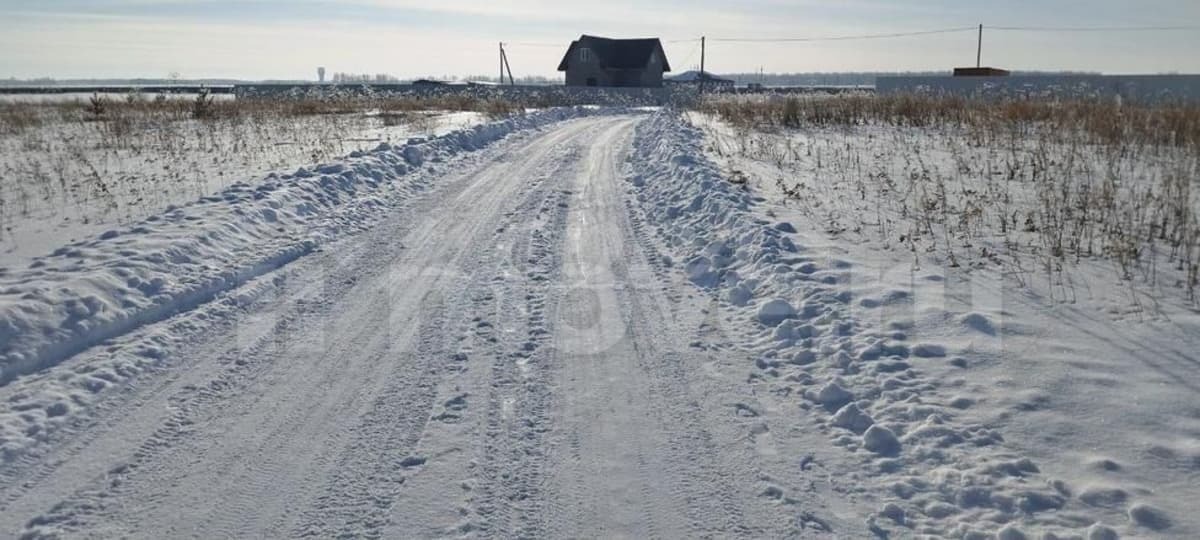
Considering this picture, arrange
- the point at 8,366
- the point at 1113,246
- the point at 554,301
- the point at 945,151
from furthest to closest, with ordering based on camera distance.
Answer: the point at 945,151 < the point at 1113,246 < the point at 554,301 < the point at 8,366

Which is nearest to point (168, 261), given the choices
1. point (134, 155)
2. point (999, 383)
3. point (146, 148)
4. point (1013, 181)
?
point (999, 383)

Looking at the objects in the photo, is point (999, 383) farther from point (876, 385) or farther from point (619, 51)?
point (619, 51)

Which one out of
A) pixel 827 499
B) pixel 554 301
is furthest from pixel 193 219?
pixel 827 499

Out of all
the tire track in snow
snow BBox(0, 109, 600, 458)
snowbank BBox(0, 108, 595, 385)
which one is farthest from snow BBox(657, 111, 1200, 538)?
snowbank BBox(0, 108, 595, 385)

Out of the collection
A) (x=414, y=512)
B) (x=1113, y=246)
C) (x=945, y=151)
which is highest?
(x=945, y=151)

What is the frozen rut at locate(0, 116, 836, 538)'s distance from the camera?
3.38 meters

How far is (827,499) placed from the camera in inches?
138

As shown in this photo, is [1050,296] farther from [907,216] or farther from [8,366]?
[8,366]

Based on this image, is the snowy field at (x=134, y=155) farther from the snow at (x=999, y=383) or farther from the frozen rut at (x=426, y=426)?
the snow at (x=999, y=383)

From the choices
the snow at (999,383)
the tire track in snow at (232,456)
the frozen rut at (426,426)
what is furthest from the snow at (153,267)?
the snow at (999,383)

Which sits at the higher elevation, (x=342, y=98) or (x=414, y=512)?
(x=342, y=98)

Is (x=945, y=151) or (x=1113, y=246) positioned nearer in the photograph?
(x=1113, y=246)

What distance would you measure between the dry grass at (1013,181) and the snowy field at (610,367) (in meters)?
0.10

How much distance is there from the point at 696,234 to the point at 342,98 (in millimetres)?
31749
